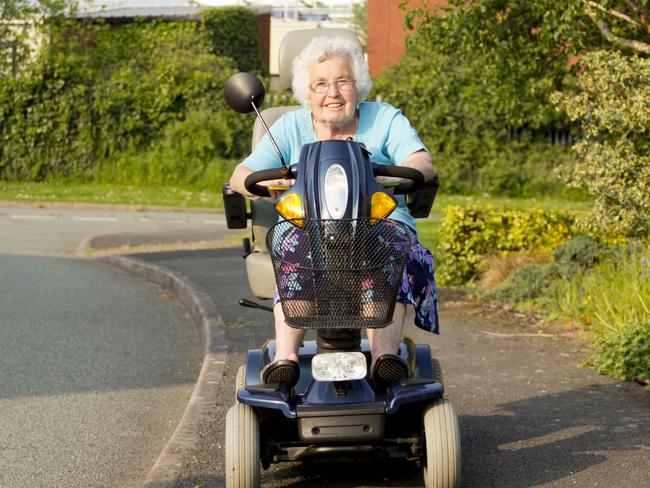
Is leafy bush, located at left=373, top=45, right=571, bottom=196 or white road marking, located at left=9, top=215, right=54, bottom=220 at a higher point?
leafy bush, located at left=373, top=45, right=571, bottom=196

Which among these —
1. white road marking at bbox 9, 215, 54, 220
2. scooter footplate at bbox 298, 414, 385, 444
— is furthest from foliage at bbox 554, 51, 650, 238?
white road marking at bbox 9, 215, 54, 220

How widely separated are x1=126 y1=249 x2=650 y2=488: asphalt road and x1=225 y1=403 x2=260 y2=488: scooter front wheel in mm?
444

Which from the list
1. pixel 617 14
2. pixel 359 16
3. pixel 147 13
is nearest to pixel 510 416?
pixel 617 14

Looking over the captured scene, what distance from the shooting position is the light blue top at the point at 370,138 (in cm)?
495

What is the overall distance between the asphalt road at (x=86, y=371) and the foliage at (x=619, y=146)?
3.00 metres

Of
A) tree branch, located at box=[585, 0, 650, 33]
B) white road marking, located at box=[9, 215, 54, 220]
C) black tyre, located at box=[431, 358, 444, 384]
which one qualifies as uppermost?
tree branch, located at box=[585, 0, 650, 33]

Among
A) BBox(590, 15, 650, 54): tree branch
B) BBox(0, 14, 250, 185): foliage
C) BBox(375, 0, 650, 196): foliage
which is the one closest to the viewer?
BBox(590, 15, 650, 54): tree branch

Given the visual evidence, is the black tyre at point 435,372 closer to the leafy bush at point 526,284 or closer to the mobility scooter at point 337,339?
the mobility scooter at point 337,339

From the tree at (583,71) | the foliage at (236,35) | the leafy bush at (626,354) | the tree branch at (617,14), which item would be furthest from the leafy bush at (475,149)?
the leafy bush at (626,354)

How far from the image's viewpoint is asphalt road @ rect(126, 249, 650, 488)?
4883 mm

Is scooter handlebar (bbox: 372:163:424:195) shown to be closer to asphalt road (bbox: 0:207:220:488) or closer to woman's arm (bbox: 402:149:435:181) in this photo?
woman's arm (bbox: 402:149:435:181)

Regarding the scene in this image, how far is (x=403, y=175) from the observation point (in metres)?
4.43

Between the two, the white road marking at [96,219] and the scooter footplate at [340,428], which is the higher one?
the scooter footplate at [340,428]

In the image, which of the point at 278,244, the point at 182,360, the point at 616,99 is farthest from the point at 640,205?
the point at 278,244
